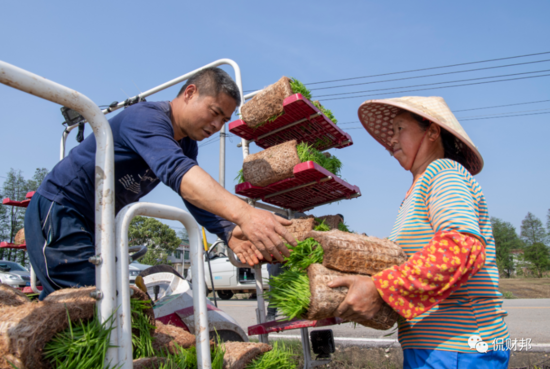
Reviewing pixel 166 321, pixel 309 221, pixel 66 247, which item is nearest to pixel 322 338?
pixel 309 221

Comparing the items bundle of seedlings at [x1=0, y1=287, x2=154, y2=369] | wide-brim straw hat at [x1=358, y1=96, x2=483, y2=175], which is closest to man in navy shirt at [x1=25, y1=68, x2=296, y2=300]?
bundle of seedlings at [x1=0, y1=287, x2=154, y2=369]

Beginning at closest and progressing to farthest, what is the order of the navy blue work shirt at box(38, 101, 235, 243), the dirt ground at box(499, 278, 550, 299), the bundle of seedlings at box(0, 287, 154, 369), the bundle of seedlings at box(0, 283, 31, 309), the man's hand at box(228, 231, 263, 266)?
the bundle of seedlings at box(0, 287, 154, 369) → the bundle of seedlings at box(0, 283, 31, 309) → the navy blue work shirt at box(38, 101, 235, 243) → the man's hand at box(228, 231, 263, 266) → the dirt ground at box(499, 278, 550, 299)

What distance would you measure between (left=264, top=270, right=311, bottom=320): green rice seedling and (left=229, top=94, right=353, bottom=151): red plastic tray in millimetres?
2357

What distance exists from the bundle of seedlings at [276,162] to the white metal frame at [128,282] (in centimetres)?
220

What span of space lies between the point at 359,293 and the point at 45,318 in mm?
1014

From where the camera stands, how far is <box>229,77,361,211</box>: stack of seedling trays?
3.68 metres

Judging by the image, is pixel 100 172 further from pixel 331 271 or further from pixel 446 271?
pixel 446 271

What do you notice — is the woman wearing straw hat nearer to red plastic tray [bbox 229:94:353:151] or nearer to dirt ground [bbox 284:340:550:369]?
red plastic tray [bbox 229:94:353:151]

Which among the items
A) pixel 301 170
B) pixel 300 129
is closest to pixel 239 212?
pixel 301 170

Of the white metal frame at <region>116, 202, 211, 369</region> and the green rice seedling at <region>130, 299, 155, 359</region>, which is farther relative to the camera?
the green rice seedling at <region>130, 299, 155, 359</region>

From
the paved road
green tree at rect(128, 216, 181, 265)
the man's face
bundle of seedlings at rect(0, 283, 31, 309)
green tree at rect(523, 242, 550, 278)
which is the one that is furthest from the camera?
green tree at rect(128, 216, 181, 265)

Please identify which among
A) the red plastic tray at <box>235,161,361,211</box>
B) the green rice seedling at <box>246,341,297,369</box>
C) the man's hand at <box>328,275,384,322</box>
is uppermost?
the red plastic tray at <box>235,161,361,211</box>

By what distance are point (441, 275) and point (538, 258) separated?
43.5m

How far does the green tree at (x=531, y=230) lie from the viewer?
7044 centimetres
